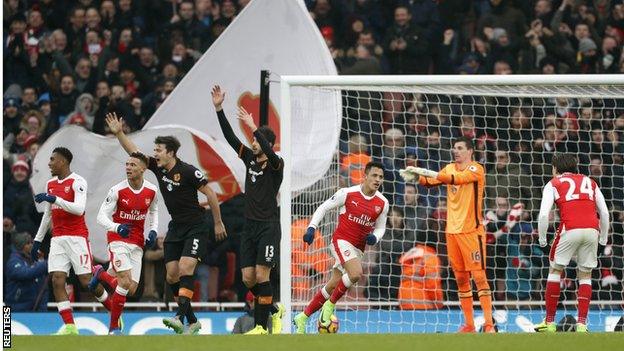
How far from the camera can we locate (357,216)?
13.2 m

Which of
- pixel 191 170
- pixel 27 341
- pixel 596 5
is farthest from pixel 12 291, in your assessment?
pixel 596 5

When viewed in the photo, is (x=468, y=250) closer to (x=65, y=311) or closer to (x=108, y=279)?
(x=108, y=279)

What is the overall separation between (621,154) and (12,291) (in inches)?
282

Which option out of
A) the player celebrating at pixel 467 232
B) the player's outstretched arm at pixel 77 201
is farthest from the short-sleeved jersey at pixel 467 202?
the player's outstretched arm at pixel 77 201

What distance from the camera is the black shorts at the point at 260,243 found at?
12.6 metres

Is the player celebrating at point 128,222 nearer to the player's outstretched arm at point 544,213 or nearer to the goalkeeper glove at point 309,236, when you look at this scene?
the goalkeeper glove at point 309,236

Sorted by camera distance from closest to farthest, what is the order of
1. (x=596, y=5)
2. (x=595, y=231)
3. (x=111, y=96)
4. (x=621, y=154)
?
(x=595, y=231)
(x=621, y=154)
(x=111, y=96)
(x=596, y=5)

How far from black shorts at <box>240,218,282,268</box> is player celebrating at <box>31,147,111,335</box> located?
166 cm

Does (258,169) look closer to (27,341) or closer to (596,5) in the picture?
(27,341)

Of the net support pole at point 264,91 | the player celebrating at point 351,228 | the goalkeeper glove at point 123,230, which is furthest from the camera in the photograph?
the net support pole at point 264,91

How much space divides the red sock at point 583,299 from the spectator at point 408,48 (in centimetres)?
606

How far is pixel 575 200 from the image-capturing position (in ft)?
41.5

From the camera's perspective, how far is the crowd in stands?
50.3ft

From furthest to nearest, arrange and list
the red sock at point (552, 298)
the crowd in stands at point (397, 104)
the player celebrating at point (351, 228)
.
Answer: the crowd in stands at point (397, 104) → the player celebrating at point (351, 228) → the red sock at point (552, 298)
